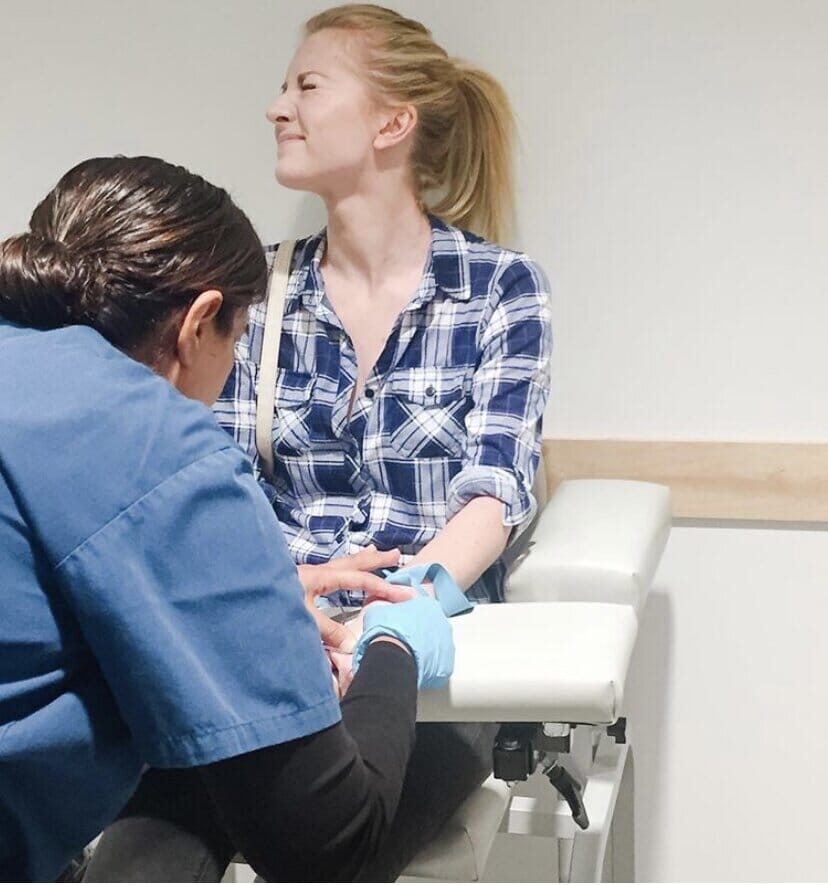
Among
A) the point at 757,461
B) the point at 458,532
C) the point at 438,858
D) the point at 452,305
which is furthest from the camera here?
the point at 757,461

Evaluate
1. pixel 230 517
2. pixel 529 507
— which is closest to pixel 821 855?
pixel 529 507

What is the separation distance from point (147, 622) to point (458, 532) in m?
0.64

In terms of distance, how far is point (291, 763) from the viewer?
81cm

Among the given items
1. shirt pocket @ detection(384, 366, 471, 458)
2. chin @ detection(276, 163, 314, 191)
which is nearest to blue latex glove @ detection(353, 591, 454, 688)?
shirt pocket @ detection(384, 366, 471, 458)

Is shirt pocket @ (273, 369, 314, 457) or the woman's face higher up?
the woman's face

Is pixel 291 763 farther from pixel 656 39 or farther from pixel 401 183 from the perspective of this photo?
pixel 656 39

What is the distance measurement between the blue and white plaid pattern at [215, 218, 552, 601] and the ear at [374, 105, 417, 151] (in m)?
0.13

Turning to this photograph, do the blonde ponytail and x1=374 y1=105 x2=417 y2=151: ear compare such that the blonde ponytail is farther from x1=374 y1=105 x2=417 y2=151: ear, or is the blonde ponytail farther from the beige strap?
the beige strap


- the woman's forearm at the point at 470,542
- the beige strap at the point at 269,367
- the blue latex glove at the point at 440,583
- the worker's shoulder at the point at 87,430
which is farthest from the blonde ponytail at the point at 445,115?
the worker's shoulder at the point at 87,430

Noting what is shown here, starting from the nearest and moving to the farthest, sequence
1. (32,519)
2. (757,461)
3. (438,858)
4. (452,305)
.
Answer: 1. (32,519)
2. (438,858)
3. (452,305)
4. (757,461)

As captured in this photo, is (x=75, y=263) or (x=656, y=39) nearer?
(x=75, y=263)

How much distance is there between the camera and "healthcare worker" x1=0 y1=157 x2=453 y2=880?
2.49 feet

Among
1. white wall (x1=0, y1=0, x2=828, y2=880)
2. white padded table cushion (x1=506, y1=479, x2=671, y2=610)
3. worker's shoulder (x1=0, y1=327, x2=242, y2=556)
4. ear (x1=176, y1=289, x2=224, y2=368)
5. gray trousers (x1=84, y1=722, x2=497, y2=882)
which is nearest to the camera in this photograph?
worker's shoulder (x1=0, y1=327, x2=242, y2=556)

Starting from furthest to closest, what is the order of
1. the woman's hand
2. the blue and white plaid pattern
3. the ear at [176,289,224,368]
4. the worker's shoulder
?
the blue and white plaid pattern → the woman's hand → the ear at [176,289,224,368] → the worker's shoulder
